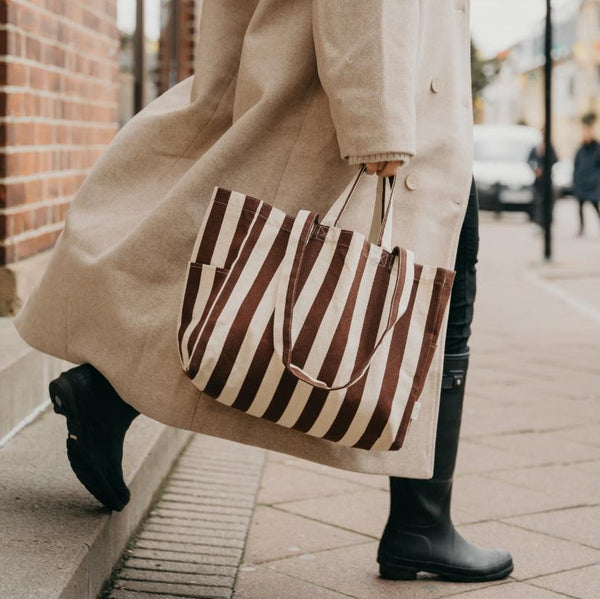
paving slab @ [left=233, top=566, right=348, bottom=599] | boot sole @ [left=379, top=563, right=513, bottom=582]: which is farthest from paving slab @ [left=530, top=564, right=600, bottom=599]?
paving slab @ [left=233, top=566, right=348, bottom=599]

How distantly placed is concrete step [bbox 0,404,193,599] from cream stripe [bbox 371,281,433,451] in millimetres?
619

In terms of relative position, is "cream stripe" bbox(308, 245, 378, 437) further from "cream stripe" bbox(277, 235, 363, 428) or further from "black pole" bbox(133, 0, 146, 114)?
"black pole" bbox(133, 0, 146, 114)

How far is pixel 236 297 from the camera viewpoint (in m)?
2.07

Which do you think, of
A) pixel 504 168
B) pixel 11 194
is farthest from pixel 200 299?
pixel 504 168

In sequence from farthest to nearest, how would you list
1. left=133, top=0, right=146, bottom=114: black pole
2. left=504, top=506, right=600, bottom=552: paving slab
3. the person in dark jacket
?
the person in dark jacket, left=133, top=0, right=146, bottom=114: black pole, left=504, top=506, right=600, bottom=552: paving slab

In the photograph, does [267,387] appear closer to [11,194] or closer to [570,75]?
[11,194]

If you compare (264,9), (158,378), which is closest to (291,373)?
(158,378)

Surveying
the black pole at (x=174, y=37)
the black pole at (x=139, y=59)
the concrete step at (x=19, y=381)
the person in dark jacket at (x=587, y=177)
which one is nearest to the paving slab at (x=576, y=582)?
the concrete step at (x=19, y=381)

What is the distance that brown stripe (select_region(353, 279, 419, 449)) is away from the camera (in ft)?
6.92

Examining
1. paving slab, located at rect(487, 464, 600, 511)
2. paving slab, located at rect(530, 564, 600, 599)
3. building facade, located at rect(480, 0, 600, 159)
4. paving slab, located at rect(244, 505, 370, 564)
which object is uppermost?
building facade, located at rect(480, 0, 600, 159)

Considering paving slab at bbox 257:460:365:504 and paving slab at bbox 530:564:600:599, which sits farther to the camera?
paving slab at bbox 257:460:365:504

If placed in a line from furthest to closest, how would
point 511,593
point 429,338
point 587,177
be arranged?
point 587,177 → point 511,593 → point 429,338

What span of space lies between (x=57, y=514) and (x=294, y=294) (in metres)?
0.78

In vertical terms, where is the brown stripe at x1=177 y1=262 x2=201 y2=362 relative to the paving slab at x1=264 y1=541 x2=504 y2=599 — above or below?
above
